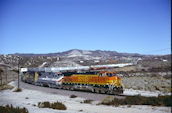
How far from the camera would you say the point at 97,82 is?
28.7 metres

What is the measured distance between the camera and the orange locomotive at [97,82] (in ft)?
87.2

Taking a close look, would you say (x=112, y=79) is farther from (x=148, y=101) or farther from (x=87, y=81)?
(x=148, y=101)

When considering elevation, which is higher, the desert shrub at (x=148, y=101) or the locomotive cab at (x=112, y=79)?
the locomotive cab at (x=112, y=79)

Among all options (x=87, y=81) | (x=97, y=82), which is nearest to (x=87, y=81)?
(x=87, y=81)

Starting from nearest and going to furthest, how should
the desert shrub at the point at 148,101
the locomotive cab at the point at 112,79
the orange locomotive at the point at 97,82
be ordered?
the desert shrub at the point at 148,101 → the locomotive cab at the point at 112,79 → the orange locomotive at the point at 97,82

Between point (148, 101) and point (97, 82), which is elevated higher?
point (97, 82)

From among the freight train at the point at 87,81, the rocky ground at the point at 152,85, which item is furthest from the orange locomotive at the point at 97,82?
the rocky ground at the point at 152,85

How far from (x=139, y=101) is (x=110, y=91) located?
7769 millimetres

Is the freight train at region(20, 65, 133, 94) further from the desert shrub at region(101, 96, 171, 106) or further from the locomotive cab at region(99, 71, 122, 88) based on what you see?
the desert shrub at region(101, 96, 171, 106)

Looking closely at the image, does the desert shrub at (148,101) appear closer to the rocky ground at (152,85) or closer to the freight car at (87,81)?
the freight car at (87,81)

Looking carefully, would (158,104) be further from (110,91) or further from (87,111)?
(110,91)

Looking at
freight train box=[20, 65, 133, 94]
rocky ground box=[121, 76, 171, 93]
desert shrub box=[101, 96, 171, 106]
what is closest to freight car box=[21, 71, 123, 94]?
freight train box=[20, 65, 133, 94]

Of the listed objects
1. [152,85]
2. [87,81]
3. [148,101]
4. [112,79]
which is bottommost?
[152,85]

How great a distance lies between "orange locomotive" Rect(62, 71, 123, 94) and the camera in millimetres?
26578
